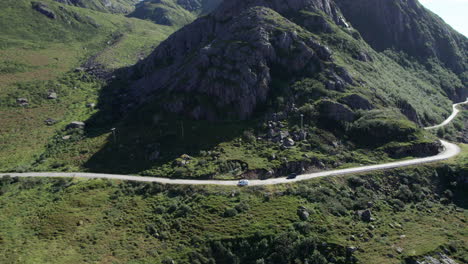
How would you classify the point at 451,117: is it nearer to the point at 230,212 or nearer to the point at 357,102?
the point at 357,102

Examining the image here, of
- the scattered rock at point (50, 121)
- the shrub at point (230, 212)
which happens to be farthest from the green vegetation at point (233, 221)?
the scattered rock at point (50, 121)

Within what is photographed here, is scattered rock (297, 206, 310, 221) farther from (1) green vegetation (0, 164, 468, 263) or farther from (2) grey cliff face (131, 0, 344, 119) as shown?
(2) grey cliff face (131, 0, 344, 119)

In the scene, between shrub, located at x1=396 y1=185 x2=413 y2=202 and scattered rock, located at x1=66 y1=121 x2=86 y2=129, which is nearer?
shrub, located at x1=396 y1=185 x2=413 y2=202

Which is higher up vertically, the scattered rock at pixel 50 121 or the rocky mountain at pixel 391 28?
the rocky mountain at pixel 391 28

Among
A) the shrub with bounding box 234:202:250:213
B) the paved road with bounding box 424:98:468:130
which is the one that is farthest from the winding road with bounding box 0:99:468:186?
the paved road with bounding box 424:98:468:130

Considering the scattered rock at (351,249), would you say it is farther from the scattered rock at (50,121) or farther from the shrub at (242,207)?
the scattered rock at (50,121)

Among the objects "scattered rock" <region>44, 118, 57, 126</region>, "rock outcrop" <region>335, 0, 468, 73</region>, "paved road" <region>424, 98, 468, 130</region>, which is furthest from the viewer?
"rock outcrop" <region>335, 0, 468, 73</region>

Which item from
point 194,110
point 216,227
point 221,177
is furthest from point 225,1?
point 216,227
